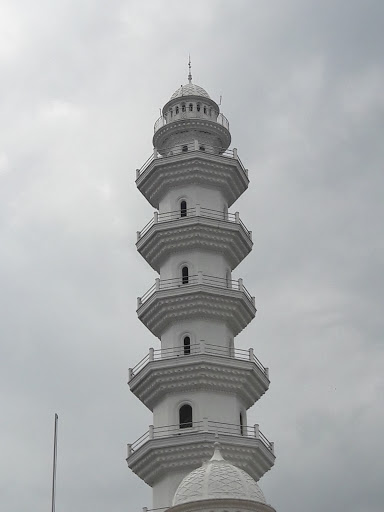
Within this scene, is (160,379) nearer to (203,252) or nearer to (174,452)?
(174,452)

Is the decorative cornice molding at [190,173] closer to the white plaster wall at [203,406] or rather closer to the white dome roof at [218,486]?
the white plaster wall at [203,406]

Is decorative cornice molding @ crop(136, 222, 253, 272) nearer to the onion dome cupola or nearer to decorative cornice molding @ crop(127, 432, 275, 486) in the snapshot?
the onion dome cupola

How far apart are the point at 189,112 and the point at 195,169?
552cm

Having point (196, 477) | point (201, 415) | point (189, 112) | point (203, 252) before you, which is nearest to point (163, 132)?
point (189, 112)

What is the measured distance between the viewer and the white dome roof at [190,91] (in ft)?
218

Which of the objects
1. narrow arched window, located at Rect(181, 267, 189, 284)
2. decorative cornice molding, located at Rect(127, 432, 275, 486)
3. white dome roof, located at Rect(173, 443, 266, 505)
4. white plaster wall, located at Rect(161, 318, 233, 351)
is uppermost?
narrow arched window, located at Rect(181, 267, 189, 284)

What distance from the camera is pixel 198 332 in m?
57.1

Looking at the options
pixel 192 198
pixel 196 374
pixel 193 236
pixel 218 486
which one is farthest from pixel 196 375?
pixel 218 486

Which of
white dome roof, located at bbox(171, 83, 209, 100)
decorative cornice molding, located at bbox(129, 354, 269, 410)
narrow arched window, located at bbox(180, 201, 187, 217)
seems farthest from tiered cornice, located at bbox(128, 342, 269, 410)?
white dome roof, located at bbox(171, 83, 209, 100)

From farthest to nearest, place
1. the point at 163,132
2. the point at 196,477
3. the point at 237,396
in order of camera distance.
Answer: the point at 163,132, the point at 237,396, the point at 196,477

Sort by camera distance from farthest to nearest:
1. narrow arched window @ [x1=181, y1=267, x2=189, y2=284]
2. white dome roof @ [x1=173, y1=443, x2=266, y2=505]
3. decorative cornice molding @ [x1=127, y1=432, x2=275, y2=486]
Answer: narrow arched window @ [x1=181, y1=267, x2=189, y2=284]
decorative cornice molding @ [x1=127, y1=432, x2=275, y2=486]
white dome roof @ [x1=173, y1=443, x2=266, y2=505]

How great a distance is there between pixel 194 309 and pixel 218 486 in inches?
687

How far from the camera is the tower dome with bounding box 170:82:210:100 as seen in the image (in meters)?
66.5

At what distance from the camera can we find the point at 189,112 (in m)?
65.4
